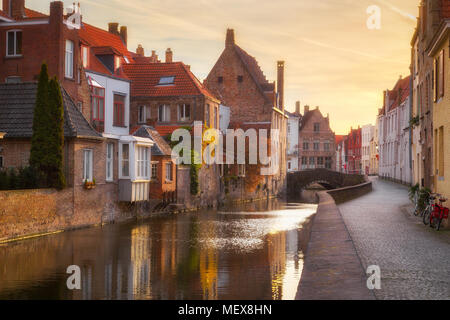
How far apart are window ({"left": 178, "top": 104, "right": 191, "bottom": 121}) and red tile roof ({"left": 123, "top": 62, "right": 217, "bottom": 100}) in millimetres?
842

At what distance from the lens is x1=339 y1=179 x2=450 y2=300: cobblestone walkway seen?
27.6 feet

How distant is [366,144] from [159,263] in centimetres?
8835

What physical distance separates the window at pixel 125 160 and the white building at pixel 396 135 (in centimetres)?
2529

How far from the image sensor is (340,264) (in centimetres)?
938

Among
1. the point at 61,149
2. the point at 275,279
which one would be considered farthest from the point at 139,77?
the point at 275,279

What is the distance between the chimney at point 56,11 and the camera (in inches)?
1034

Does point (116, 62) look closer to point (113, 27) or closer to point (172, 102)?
point (172, 102)

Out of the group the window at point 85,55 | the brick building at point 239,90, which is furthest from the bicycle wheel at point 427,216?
the brick building at point 239,90

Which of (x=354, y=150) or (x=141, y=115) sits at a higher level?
(x=141, y=115)

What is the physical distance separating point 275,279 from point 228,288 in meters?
1.46

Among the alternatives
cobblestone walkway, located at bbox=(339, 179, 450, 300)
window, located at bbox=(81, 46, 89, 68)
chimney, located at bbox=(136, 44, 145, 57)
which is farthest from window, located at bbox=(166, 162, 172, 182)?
chimney, located at bbox=(136, 44, 145, 57)

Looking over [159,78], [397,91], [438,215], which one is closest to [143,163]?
[159,78]

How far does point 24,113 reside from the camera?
2434cm
